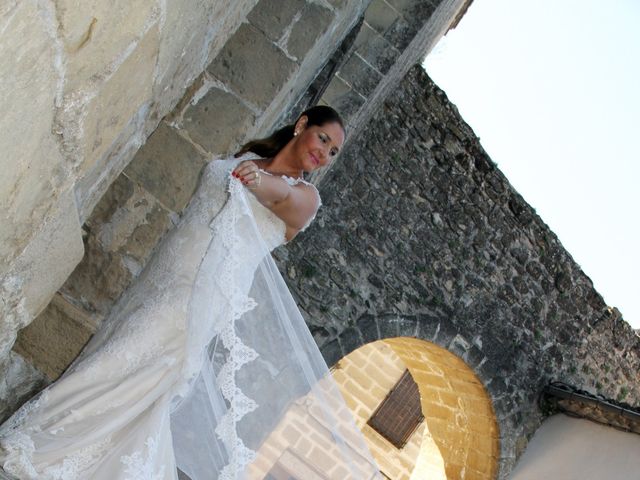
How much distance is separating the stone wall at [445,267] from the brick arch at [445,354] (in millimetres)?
14

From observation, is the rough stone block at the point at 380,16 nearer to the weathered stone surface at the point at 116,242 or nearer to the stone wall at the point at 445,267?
the stone wall at the point at 445,267

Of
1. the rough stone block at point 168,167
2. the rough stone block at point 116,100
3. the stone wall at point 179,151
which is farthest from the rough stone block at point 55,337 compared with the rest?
the rough stone block at point 116,100

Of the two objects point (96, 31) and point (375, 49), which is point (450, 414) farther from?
point (96, 31)

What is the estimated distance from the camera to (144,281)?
2846 millimetres

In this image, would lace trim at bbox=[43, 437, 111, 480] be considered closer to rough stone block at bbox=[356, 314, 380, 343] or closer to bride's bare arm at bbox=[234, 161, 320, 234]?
bride's bare arm at bbox=[234, 161, 320, 234]

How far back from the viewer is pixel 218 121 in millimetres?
4113

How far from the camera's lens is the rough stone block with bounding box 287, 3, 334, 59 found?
4.23m

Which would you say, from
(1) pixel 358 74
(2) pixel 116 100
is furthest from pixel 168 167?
(1) pixel 358 74

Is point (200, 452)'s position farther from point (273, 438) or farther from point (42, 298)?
point (42, 298)

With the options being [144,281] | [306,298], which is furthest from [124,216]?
[306,298]

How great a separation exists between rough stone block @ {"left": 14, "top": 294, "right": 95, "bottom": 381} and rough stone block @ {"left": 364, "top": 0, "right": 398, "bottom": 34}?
324 cm

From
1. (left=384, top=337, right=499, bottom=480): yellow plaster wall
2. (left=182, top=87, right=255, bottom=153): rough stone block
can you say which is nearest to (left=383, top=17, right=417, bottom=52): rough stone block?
(left=182, top=87, right=255, bottom=153): rough stone block

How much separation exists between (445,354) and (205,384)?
16.0 ft

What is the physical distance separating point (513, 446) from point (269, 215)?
18.2ft
